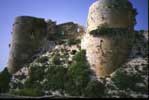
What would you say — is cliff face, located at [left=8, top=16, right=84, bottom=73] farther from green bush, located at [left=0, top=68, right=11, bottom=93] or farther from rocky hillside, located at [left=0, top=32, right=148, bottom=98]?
rocky hillside, located at [left=0, top=32, right=148, bottom=98]

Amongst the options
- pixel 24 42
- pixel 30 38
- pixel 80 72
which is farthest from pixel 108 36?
pixel 24 42

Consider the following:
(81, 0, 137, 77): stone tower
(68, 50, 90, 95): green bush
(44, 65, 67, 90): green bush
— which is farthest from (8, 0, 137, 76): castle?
(44, 65, 67, 90): green bush

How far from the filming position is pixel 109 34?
18.9 meters

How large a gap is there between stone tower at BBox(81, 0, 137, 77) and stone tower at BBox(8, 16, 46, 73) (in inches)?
264

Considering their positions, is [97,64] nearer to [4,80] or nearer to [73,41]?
[73,41]

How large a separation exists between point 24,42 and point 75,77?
824 centimetres

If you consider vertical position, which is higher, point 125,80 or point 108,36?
point 108,36

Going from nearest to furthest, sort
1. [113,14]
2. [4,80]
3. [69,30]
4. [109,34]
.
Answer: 1. [109,34]
2. [113,14]
3. [4,80]
4. [69,30]

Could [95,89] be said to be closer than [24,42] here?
Yes

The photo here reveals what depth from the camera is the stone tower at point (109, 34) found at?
60.1ft

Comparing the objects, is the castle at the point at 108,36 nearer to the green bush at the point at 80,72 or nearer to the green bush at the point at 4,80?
the green bush at the point at 80,72

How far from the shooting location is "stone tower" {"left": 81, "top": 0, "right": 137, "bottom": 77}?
18312 millimetres

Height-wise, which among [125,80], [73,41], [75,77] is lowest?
A: [125,80]

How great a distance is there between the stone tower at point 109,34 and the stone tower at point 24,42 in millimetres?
6711
